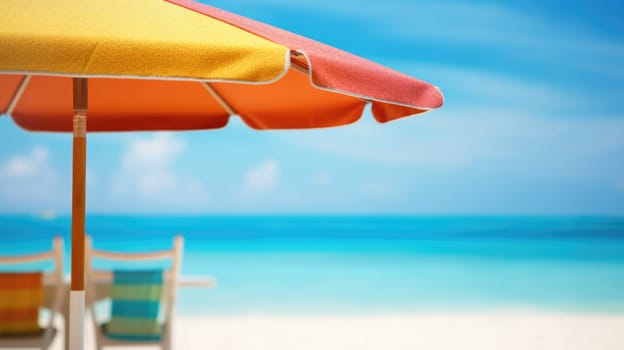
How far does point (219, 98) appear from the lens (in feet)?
11.8

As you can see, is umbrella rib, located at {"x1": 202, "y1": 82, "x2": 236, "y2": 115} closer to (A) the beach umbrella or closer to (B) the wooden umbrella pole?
(A) the beach umbrella

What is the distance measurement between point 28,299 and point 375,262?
1277cm

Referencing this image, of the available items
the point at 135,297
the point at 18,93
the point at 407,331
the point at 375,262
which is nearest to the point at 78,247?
the point at 135,297

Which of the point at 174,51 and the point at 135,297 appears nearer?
the point at 174,51

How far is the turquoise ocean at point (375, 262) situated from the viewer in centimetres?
1012

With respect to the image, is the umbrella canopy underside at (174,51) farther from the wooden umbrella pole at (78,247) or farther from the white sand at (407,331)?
the white sand at (407,331)

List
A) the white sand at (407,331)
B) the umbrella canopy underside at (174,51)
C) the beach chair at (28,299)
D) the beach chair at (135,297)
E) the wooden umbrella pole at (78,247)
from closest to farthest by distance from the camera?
the umbrella canopy underside at (174,51)
the wooden umbrella pole at (78,247)
the beach chair at (28,299)
the beach chair at (135,297)
the white sand at (407,331)

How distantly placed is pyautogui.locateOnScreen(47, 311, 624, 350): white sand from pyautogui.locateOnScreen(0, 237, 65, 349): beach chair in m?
2.21

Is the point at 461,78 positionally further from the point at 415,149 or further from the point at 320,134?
the point at 320,134

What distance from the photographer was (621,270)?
14367mm

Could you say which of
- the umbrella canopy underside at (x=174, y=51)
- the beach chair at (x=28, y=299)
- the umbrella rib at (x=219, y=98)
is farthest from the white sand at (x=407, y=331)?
the umbrella canopy underside at (x=174, y=51)

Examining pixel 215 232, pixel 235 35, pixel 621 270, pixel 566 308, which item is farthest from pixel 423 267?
pixel 235 35

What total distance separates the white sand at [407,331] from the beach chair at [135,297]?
7.51 feet

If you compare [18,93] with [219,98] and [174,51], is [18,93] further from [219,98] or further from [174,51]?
[174,51]
